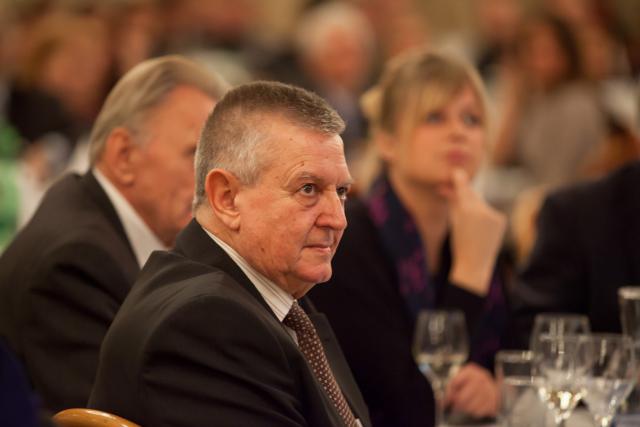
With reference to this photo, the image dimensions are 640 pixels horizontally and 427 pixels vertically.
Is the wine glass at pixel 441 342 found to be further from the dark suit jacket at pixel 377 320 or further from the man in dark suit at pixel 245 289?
the man in dark suit at pixel 245 289

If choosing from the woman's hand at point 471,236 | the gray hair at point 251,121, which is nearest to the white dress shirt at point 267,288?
the gray hair at point 251,121

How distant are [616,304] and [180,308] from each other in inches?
77.4

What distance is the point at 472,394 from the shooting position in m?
3.23

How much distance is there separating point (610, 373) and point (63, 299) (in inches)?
47.2

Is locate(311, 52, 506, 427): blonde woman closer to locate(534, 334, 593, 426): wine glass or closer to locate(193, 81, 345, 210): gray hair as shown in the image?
locate(534, 334, 593, 426): wine glass

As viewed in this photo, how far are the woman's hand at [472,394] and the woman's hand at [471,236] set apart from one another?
345 millimetres

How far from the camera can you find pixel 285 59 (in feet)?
30.2

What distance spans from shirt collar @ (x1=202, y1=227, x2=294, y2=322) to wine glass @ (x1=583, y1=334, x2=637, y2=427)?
71 centimetres

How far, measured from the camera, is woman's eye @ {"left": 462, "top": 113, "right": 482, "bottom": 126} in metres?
3.67

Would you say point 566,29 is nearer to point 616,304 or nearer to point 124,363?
point 616,304

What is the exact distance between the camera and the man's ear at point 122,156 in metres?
3.12

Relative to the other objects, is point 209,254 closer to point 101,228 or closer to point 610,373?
point 101,228

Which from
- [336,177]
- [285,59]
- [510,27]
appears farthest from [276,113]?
[510,27]

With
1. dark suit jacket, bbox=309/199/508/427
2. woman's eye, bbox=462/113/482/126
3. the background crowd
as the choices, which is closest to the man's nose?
dark suit jacket, bbox=309/199/508/427
